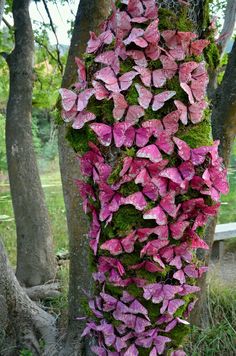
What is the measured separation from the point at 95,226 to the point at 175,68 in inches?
28.9

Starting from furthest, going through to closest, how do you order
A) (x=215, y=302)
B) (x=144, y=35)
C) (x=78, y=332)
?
(x=215, y=302) < (x=78, y=332) < (x=144, y=35)

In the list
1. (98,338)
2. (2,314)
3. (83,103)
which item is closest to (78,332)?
(2,314)

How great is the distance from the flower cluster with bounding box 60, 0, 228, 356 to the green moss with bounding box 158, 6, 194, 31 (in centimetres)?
6

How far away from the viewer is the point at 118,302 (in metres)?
1.88

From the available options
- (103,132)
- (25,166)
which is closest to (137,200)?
(103,132)

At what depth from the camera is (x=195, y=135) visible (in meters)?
1.80

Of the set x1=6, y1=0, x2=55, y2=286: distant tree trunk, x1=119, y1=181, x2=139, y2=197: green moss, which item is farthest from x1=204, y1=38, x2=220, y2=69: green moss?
x1=6, y1=0, x2=55, y2=286: distant tree trunk

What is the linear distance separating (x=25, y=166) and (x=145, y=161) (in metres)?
3.59

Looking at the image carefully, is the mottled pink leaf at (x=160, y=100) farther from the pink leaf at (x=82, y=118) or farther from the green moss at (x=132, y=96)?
the pink leaf at (x=82, y=118)

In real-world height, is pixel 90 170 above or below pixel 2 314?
above

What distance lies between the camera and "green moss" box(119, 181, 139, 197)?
1738 mm

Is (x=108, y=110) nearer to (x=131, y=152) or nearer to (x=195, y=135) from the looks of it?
(x=131, y=152)

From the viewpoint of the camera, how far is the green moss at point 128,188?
1.74 metres

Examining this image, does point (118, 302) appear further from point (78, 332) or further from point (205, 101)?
point (78, 332)
